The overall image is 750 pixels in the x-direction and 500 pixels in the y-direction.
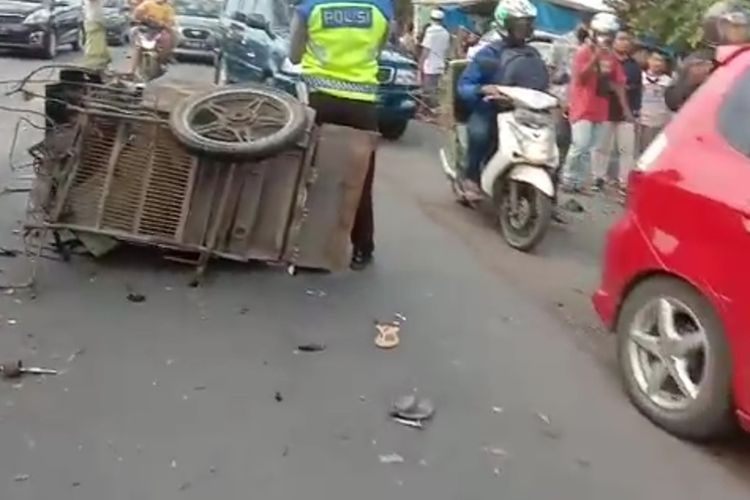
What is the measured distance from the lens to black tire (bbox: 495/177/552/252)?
9.62 meters

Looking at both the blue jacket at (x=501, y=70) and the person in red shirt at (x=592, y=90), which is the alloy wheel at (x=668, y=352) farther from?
the person in red shirt at (x=592, y=90)

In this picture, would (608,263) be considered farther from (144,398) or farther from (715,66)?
(144,398)

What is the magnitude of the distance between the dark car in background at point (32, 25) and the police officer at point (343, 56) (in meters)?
20.0

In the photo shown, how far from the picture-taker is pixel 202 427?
5.41 m

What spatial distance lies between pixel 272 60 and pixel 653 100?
5697 millimetres

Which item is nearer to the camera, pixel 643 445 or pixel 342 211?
pixel 643 445

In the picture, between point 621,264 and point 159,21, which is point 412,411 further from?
point 159,21

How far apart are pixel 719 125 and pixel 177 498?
2909 millimetres

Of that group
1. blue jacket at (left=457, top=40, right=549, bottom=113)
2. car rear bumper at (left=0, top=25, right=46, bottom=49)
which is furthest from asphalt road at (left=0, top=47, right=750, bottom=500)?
car rear bumper at (left=0, top=25, right=46, bottom=49)

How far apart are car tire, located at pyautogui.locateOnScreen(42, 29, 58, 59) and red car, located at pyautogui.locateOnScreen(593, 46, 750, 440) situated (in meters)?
22.8

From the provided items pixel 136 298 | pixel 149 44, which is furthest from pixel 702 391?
pixel 149 44

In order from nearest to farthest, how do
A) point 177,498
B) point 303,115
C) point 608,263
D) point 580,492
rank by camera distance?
point 177,498, point 580,492, point 608,263, point 303,115

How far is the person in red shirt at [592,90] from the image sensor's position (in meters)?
12.9

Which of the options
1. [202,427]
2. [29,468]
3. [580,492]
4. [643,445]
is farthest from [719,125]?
[29,468]
